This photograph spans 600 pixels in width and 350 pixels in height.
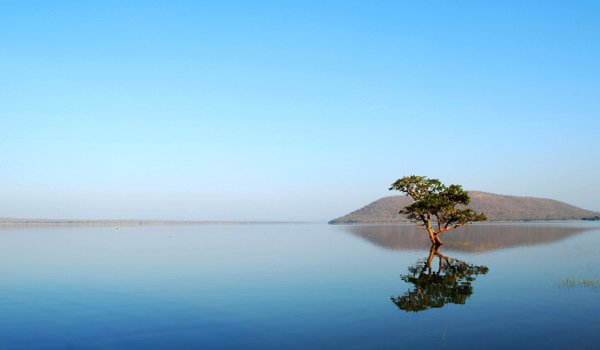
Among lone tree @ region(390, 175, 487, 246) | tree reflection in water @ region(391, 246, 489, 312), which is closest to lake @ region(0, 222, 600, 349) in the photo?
tree reflection in water @ region(391, 246, 489, 312)

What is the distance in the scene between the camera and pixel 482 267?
5450cm

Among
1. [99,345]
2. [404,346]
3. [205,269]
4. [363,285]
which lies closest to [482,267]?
[363,285]

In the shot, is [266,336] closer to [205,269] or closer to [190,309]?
[190,309]

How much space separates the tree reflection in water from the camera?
1329 inches

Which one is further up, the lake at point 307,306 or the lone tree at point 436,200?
the lone tree at point 436,200

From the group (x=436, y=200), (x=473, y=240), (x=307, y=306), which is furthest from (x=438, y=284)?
(x=473, y=240)

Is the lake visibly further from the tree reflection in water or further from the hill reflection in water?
the hill reflection in water

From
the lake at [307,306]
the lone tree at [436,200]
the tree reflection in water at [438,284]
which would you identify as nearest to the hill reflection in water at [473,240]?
the lone tree at [436,200]

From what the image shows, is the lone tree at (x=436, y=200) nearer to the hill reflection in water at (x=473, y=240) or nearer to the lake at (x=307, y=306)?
the hill reflection in water at (x=473, y=240)

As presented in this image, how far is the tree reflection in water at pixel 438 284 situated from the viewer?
111ft

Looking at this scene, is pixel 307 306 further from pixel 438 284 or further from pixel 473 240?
pixel 473 240

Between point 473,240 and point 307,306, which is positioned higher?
point 473,240

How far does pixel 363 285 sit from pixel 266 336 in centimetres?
1903

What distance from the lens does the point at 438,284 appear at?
41781mm
